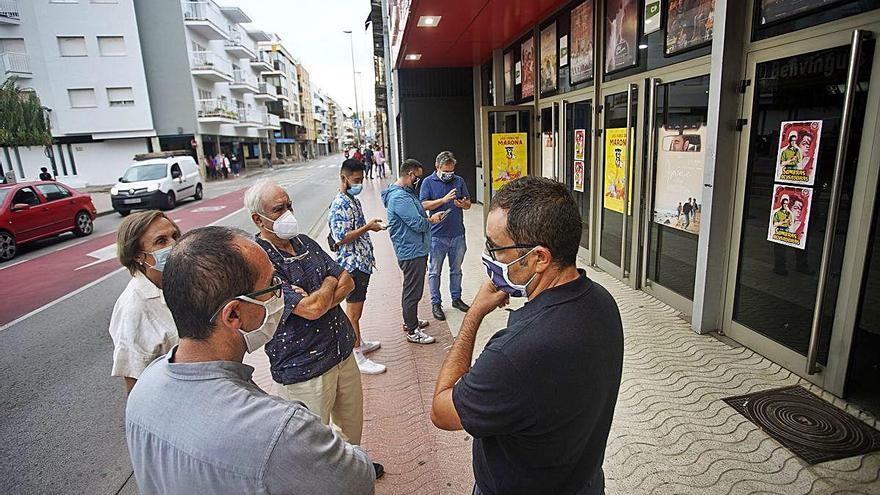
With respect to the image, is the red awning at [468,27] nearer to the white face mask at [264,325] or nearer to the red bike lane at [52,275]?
the white face mask at [264,325]

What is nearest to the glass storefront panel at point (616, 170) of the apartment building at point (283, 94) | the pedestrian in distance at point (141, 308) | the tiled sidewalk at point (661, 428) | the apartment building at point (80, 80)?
the tiled sidewalk at point (661, 428)

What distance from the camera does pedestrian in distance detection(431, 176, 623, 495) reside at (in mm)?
1384

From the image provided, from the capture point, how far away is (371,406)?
404cm

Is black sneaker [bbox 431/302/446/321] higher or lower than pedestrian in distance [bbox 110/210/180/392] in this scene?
lower

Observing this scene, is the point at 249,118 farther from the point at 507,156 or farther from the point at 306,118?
the point at 306,118

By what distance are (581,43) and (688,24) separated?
2411mm

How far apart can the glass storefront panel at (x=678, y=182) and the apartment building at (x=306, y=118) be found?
8016 cm

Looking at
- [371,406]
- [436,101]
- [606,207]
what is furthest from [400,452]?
[436,101]

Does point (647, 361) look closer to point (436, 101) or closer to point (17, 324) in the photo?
point (17, 324)

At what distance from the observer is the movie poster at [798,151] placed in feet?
11.8

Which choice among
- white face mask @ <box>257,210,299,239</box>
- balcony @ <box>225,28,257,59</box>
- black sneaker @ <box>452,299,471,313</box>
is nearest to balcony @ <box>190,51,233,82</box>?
balcony @ <box>225,28,257,59</box>

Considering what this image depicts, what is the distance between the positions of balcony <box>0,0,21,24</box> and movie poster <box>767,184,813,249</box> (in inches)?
1566

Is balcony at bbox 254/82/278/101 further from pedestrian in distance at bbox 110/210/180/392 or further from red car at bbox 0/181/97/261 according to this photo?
pedestrian in distance at bbox 110/210/180/392

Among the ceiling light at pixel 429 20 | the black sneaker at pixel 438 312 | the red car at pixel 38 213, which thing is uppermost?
the ceiling light at pixel 429 20
